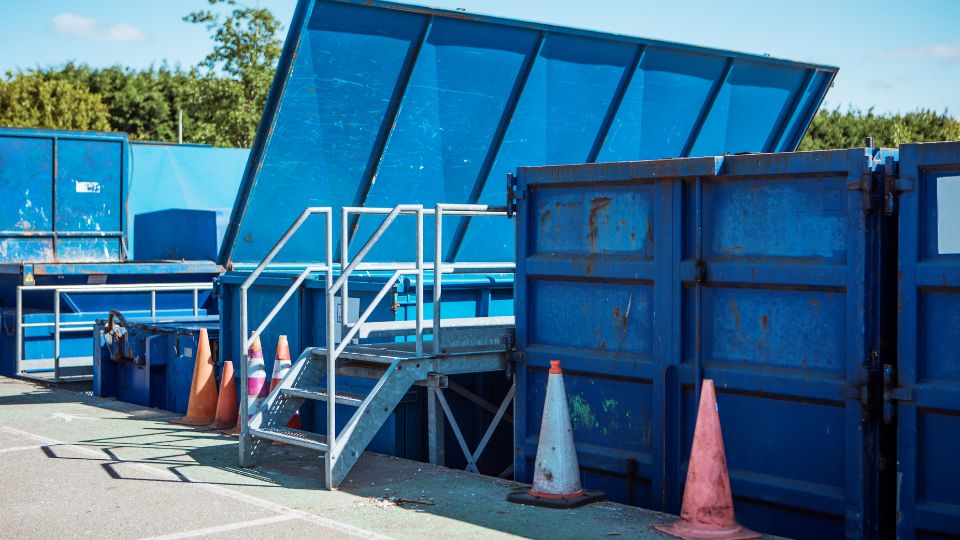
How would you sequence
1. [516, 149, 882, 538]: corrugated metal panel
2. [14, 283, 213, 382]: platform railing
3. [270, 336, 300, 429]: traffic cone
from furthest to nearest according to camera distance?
[14, 283, 213, 382]: platform railing → [270, 336, 300, 429]: traffic cone → [516, 149, 882, 538]: corrugated metal panel

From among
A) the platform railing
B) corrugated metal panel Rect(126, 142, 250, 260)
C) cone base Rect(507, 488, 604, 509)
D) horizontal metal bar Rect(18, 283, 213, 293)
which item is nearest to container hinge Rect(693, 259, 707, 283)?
cone base Rect(507, 488, 604, 509)

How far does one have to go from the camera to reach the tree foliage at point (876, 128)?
31469mm

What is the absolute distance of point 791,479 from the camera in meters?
5.85

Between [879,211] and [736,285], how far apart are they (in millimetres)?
885

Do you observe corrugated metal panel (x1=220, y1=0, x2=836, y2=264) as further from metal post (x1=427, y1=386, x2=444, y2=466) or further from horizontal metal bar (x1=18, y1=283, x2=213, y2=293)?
horizontal metal bar (x1=18, y1=283, x2=213, y2=293)

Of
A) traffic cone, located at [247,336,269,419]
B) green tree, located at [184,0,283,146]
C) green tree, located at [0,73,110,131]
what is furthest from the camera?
green tree, located at [0,73,110,131]

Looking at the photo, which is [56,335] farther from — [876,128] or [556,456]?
[876,128]

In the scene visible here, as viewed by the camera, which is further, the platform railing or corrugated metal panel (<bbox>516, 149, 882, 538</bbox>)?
the platform railing

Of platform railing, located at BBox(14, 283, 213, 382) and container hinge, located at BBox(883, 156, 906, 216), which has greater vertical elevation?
container hinge, located at BBox(883, 156, 906, 216)

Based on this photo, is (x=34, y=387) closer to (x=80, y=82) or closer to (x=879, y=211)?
(x=879, y=211)

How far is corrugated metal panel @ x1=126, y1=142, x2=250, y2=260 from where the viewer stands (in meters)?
16.7

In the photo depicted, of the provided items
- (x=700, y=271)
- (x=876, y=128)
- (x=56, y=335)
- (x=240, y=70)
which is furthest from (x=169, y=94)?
(x=700, y=271)

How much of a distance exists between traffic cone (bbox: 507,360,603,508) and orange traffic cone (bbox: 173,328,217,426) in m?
4.09

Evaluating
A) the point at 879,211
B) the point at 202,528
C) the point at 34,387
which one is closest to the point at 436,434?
the point at 202,528
